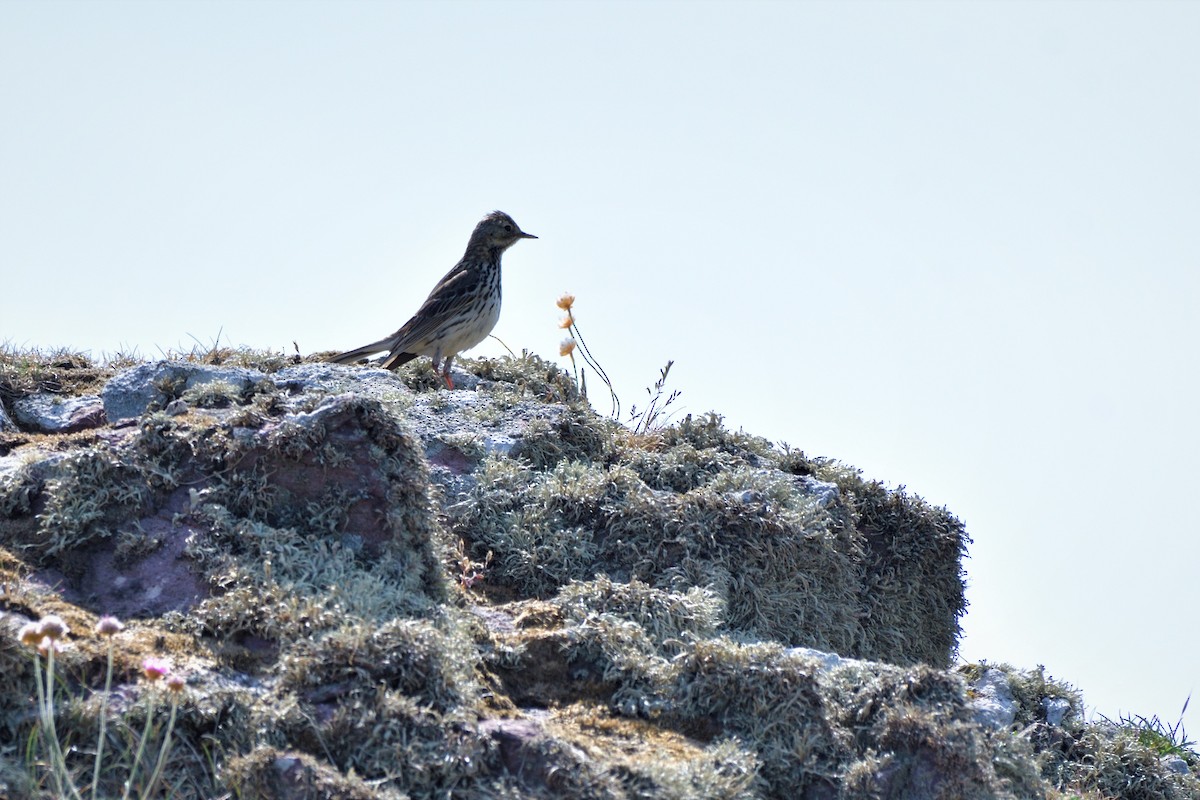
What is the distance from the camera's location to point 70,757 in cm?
331

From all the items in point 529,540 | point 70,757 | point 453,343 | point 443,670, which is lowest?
point 70,757

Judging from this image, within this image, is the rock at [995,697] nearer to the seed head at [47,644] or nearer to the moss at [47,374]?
the seed head at [47,644]

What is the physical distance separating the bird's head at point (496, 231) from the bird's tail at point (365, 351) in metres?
1.63

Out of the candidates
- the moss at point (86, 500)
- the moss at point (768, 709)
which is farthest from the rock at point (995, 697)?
the moss at point (86, 500)

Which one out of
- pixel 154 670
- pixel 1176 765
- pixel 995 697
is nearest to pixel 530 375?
pixel 995 697

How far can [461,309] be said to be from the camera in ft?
29.9

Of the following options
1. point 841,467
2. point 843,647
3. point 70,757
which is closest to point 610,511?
point 843,647

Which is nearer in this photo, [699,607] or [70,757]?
[70,757]

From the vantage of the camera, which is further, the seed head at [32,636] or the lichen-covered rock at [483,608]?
the lichen-covered rock at [483,608]

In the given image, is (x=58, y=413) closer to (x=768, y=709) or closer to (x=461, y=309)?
(x=461, y=309)

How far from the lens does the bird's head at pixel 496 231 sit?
10.1 m

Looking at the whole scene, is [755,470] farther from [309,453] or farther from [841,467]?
[309,453]

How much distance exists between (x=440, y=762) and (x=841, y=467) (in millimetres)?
3829

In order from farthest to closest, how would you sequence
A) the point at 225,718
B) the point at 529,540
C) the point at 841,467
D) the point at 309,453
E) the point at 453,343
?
the point at 453,343 → the point at 841,467 → the point at 529,540 → the point at 309,453 → the point at 225,718
